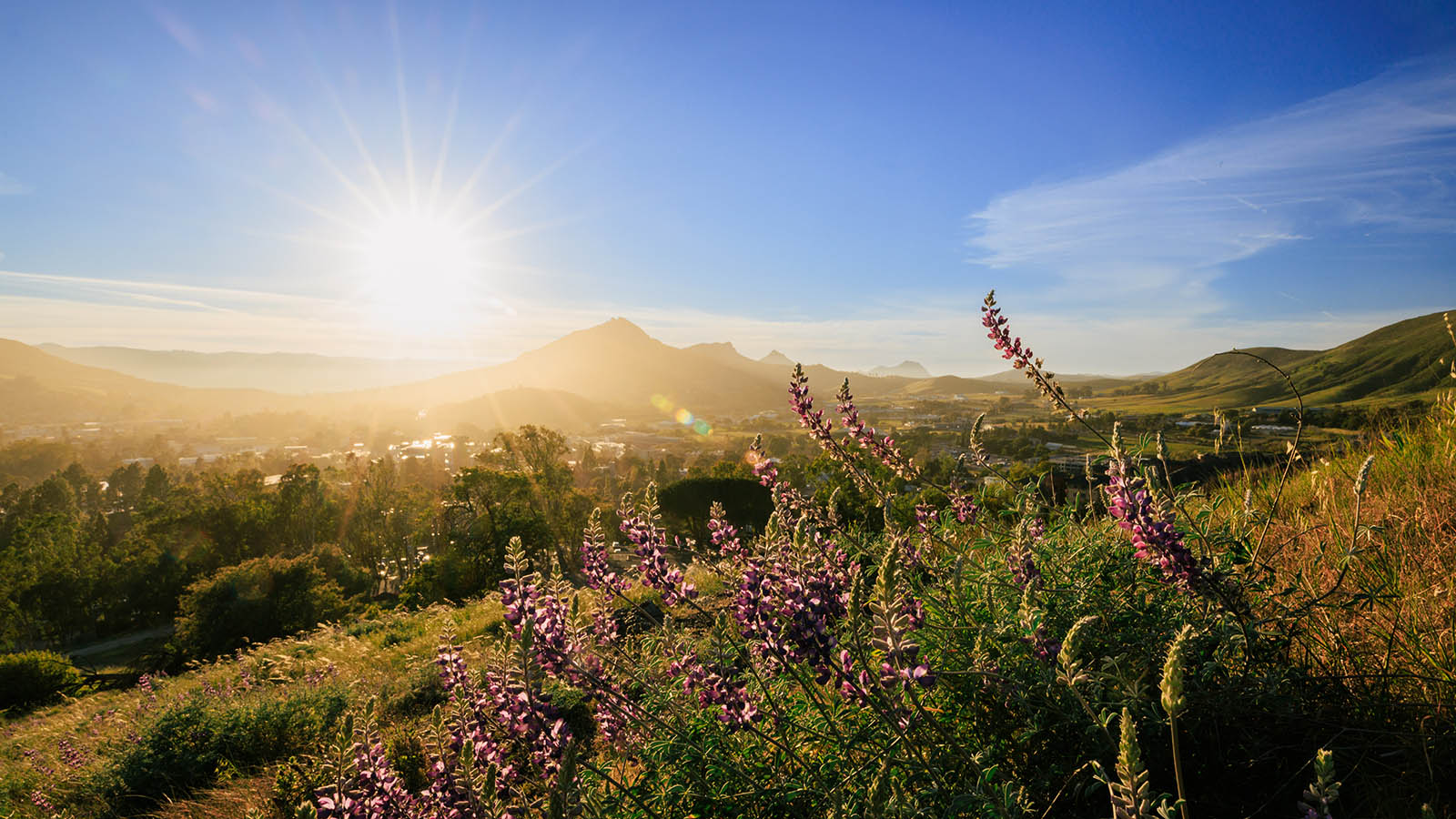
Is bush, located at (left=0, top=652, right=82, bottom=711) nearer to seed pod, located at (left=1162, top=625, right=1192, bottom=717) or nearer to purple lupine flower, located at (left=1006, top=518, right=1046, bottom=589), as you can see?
purple lupine flower, located at (left=1006, top=518, right=1046, bottom=589)

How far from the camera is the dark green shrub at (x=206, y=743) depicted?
7.03m

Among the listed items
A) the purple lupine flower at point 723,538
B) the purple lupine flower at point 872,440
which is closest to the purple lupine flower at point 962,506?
the purple lupine flower at point 872,440

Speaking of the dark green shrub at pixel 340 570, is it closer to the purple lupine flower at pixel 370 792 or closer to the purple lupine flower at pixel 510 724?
the purple lupine flower at pixel 370 792

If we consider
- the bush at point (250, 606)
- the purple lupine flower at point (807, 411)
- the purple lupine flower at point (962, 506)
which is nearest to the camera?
the purple lupine flower at point (807, 411)

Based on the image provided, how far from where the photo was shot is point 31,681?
76.3 feet

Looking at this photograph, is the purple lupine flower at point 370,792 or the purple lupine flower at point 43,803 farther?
the purple lupine flower at point 43,803

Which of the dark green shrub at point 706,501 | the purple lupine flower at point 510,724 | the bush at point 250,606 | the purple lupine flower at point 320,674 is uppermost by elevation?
the purple lupine flower at point 510,724

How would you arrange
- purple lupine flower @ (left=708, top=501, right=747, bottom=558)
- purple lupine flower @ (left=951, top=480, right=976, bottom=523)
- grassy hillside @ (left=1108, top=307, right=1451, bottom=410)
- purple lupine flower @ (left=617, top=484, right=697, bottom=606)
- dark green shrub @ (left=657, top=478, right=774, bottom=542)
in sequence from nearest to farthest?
purple lupine flower @ (left=617, top=484, right=697, bottom=606) < purple lupine flower @ (left=708, top=501, right=747, bottom=558) < purple lupine flower @ (left=951, top=480, right=976, bottom=523) < dark green shrub @ (left=657, top=478, right=774, bottom=542) < grassy hillside @ (left=1108, top=307, right=1451, bottom=410)

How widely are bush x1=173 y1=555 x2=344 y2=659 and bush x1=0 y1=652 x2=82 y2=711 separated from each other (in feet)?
11.8

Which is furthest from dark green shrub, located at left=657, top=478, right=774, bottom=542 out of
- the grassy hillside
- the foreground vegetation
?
the grassy hillside

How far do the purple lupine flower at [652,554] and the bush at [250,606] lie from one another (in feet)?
98.2

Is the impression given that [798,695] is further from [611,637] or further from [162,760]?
[162,760]

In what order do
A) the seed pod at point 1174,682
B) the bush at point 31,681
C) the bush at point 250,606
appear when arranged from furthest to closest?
the bush at point 250,606, the bush at point 31,681, the seed pod at point 1174,682

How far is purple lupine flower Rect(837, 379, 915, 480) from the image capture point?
4.03m
